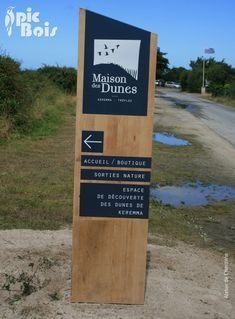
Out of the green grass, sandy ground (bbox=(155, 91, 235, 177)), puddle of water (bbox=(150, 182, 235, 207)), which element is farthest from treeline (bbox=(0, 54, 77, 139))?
puddle of water (bbox=(150, 182, 235, 207))

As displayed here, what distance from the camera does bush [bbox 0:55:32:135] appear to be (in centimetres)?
1709

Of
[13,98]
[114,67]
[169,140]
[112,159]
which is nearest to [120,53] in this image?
[114,67]

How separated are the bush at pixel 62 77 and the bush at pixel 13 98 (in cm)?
2034

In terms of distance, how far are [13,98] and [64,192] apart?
905 cm

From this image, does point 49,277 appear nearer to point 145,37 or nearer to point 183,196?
point 145,37

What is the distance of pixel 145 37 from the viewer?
434cm

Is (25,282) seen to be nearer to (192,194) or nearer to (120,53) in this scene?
(120,53)

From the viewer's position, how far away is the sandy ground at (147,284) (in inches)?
180

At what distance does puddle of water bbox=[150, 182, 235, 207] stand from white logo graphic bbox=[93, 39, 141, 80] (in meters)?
5.13

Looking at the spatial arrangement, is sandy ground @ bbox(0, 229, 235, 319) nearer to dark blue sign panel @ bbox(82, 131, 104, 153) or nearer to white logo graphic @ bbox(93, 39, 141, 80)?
dark blue sign panel @ bbox(82, 131, 104, 153)

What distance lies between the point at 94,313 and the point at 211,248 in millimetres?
2652

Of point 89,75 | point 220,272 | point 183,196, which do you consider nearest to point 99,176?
point 89,75

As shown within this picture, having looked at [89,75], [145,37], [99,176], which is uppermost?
[145,37]

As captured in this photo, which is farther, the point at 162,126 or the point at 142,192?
the point at 162,126
